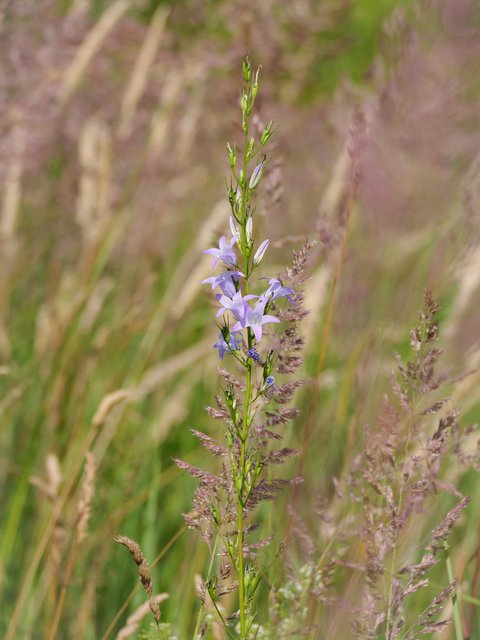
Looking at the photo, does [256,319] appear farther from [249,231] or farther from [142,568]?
[142,568]

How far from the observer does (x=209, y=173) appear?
3.59 m

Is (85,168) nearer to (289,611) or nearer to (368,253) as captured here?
(368,253)

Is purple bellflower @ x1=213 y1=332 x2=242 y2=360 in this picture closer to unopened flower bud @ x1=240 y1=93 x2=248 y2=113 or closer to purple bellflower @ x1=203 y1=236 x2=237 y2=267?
purple bellflower @ x1=203 y1=236 x2=237 y2=267

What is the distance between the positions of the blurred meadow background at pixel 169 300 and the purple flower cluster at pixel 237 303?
0.19 metres

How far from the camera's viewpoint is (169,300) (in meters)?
1.95

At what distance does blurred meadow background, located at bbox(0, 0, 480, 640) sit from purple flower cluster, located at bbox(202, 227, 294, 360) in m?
0.19

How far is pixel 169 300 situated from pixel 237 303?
4.32 feet

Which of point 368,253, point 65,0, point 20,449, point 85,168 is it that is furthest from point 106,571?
point 65,0

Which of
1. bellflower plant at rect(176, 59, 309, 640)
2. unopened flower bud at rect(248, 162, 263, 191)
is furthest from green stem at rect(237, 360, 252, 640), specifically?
unopened flower bud at rect(248, 162, 263, 191)

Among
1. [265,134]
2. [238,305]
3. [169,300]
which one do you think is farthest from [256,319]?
[169,300]

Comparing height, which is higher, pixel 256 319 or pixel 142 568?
pixel 256 319

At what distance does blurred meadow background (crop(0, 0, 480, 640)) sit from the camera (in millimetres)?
1290

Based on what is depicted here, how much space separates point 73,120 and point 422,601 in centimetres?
179

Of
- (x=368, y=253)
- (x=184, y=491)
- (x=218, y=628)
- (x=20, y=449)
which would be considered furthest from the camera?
(x=20, y=449)
